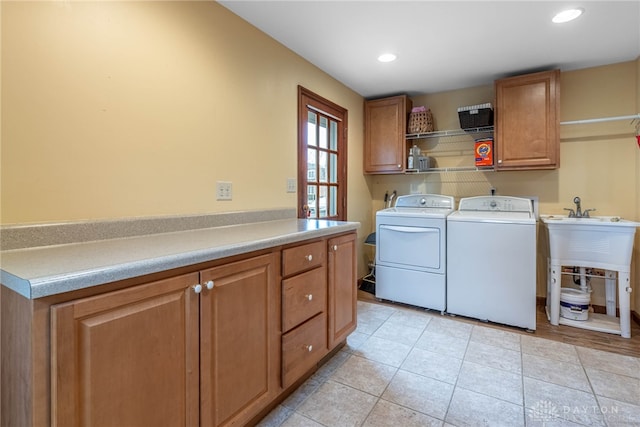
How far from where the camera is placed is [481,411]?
1.55m

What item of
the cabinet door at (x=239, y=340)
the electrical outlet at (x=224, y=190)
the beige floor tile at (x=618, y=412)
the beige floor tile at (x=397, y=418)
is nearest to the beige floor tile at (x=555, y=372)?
the beige floor tile at (x=618, y=412)

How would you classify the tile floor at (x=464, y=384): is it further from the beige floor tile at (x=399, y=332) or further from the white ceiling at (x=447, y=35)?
the white ceiling at (x=447, y=35)

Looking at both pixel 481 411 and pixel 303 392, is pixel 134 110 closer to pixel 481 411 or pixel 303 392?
pixel 303 392

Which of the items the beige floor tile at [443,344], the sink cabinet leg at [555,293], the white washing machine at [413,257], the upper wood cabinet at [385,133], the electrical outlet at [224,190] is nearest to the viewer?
the electrical outlet at [224,190]

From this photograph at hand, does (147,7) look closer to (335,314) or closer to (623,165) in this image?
(335,314)

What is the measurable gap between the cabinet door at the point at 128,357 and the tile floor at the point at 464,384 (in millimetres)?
662

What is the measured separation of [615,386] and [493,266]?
3.29ft

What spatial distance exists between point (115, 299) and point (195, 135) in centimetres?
110

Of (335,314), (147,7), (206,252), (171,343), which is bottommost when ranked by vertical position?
(335,314)

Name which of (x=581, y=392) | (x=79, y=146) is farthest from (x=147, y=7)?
(x=581, y=392)

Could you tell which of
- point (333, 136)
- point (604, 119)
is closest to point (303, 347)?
point (333, 136)

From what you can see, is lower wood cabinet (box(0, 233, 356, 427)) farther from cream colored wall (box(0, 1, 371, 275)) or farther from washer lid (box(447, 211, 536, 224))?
washer lid (box(447, 211, 536, 224))

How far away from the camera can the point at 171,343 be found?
3.36 feet

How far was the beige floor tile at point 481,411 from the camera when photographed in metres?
1.47
